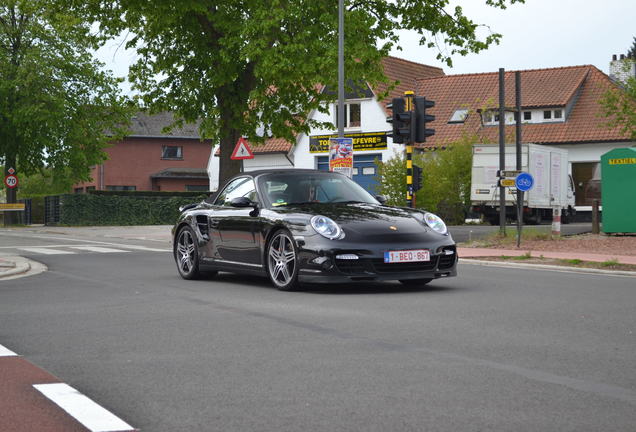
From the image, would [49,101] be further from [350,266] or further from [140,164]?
[350,266]

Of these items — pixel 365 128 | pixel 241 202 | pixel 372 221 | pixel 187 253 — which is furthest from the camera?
pixel 365 128

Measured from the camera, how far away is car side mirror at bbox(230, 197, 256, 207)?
12008 millimetres

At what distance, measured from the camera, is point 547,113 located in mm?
51625

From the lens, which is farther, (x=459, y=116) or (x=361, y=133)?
(x=361, y=133)

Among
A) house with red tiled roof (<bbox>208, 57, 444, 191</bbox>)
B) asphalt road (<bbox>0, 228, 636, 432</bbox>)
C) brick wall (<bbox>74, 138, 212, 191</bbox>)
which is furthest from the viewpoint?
brick wall (<bbox>74, 138, 212, 191</bbox>)

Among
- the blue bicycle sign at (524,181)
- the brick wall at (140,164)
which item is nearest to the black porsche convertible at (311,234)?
the blue bicycle sign at (524,181)

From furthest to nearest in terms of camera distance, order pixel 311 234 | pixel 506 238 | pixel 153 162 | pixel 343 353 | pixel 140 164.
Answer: pixel 153 162 → pixel 140 164 → pixel 506 238 → pixel 311 234 → pixel 343 353

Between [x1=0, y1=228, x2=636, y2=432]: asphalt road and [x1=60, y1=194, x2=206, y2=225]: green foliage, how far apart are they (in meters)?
34.2

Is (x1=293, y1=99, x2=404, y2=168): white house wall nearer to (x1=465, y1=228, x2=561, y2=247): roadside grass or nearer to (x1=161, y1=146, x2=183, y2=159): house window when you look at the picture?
(x1=161, y1=146, x2=183, y2=159): house window

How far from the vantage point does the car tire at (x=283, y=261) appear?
1124 cm

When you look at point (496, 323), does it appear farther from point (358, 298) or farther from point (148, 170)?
point (148, 170)

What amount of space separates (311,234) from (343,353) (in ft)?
14.0

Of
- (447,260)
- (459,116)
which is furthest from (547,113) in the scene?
(447,260)

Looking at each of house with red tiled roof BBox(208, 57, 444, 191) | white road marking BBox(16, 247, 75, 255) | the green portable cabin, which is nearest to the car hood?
white road marking BBox(16, 247, 75, 255)
